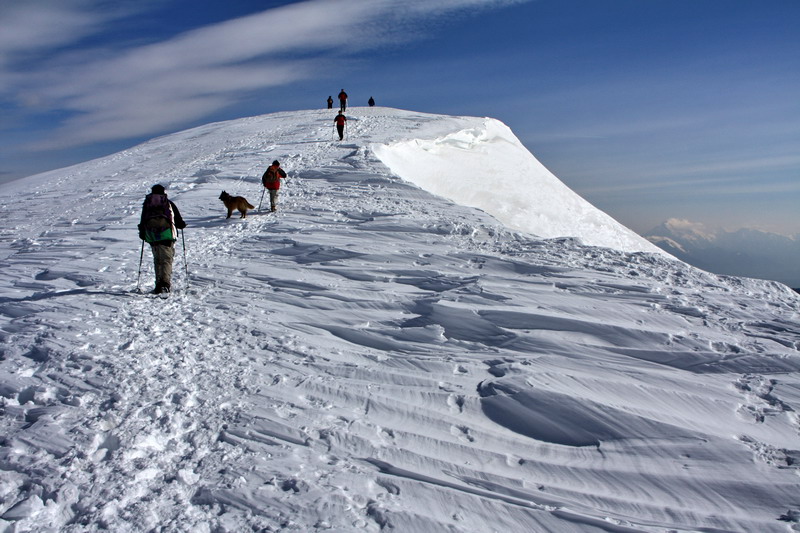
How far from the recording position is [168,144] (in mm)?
26406

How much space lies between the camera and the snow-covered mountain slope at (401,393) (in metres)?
3.26

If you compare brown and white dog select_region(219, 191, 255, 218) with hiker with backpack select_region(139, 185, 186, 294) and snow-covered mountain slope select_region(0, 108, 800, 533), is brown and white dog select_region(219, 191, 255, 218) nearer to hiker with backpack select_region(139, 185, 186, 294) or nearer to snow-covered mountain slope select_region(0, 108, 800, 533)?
snow-covered mountain slope select_region(0, 108, 800, 533)

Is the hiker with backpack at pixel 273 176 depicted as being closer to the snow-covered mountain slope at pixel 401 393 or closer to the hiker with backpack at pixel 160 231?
the snow-covered mountain slope at pixel 401 393

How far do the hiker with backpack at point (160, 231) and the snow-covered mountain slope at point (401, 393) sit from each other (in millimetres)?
421

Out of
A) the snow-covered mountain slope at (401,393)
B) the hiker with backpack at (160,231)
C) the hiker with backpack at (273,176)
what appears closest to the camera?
the snow-covered mountain slope at (401,393)

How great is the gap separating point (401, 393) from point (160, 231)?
Result: 4.79 meters

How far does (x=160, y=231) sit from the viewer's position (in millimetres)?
7391

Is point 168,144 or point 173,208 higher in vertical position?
point 168,144

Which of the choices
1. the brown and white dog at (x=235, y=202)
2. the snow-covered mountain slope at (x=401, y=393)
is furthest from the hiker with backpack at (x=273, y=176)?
the snow-covered mountain slope at (x=401, y=393)

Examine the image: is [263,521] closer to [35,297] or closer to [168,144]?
[35,297]

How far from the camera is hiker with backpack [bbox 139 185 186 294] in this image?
7.38 meters

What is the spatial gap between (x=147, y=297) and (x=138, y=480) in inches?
172

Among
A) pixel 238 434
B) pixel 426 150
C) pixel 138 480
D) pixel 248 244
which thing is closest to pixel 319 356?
pixel 238 434

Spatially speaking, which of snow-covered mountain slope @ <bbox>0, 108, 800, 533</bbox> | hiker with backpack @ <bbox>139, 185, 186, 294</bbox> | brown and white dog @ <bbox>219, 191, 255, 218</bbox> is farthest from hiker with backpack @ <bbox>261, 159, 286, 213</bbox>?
hiker with backpack @ <bbox>139, 185, 186, 294</bbox>
